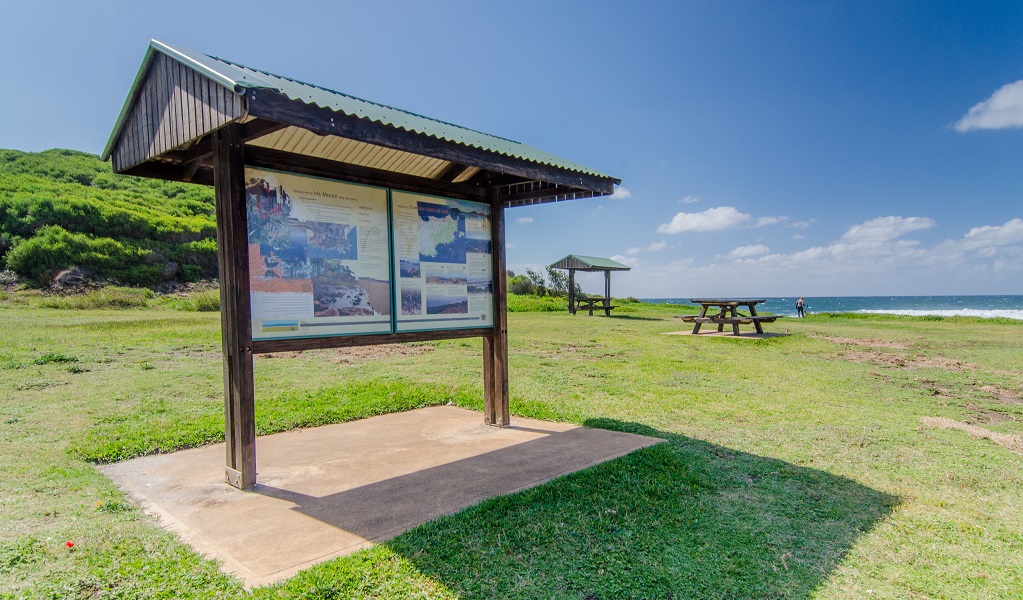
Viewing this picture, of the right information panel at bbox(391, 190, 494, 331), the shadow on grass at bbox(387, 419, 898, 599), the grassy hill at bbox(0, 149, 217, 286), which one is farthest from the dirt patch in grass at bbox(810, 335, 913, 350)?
the grassy hill at bbox(0, 149, 217, 286)

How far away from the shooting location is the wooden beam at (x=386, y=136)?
291cm

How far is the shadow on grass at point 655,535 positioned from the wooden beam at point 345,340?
5.68 feet

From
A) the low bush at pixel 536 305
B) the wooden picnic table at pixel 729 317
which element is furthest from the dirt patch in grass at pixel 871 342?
the low bush at pixel 536 305

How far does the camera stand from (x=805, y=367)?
977cm

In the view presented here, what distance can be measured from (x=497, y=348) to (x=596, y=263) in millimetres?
21229

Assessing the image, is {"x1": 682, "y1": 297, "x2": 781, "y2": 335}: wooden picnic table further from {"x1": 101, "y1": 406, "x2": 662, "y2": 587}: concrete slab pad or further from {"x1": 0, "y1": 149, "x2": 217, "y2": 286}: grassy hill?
{"x1": 0, "y1": 149, "x2": 217, "y2": 286}: grassy hill

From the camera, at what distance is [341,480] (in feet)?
13.0

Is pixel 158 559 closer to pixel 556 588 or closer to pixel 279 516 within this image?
pixel 279 516

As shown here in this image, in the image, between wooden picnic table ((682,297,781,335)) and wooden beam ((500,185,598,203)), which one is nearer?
wooden beam ((500,185,598,203))

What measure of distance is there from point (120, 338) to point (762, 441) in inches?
Result: 488

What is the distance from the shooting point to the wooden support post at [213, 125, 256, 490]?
3.62 meters

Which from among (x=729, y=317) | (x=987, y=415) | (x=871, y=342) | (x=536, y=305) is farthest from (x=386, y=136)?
(x=536, y=305)

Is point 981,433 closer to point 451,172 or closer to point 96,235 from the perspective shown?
point 451,172

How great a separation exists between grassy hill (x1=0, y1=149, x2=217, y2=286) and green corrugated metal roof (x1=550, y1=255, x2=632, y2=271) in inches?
739
